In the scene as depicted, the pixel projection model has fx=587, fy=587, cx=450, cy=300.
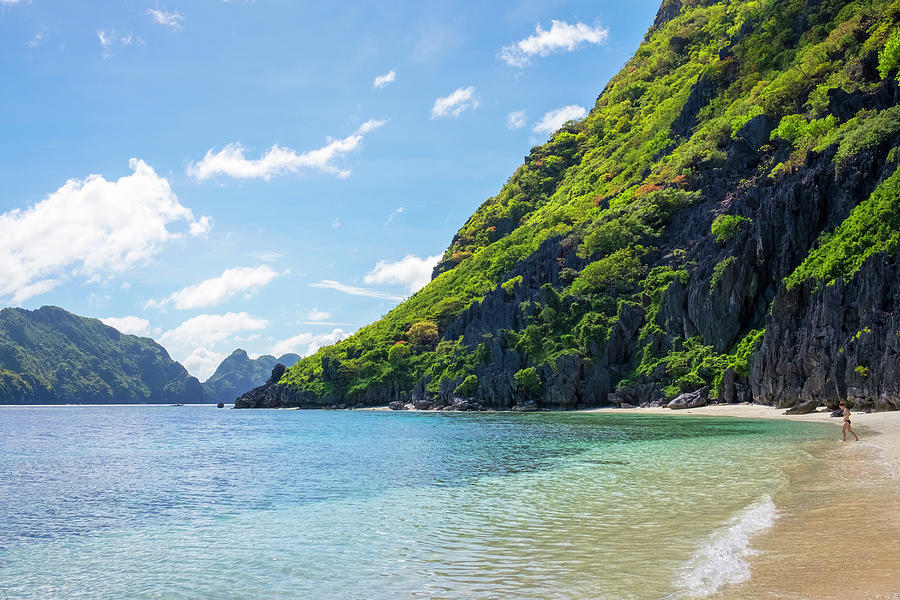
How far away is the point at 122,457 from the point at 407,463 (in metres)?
16.5

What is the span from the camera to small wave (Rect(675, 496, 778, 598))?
26.8 feet

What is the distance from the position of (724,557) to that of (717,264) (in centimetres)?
5515

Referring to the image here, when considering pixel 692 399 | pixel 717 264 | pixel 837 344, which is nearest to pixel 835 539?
pixel 837 344

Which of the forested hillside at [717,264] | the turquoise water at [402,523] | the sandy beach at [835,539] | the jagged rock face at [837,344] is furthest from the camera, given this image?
the forested hillside at [717,264]

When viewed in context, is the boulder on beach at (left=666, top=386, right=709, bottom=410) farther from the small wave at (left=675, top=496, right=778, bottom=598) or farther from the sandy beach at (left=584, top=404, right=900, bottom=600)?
the small wave at (left=675, top=496, right=778, bottom=598)

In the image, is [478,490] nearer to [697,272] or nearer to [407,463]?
[407,463]

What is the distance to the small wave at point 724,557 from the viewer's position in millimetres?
8172

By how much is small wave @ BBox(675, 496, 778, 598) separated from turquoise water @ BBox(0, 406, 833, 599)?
0.14ft

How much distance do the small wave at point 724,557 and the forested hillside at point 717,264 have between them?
30981 mm

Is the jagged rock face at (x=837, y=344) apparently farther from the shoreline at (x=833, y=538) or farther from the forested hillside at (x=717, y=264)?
the shoreline at (x=833, y=538)

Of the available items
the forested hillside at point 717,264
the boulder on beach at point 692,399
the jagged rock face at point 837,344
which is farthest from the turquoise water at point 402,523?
the boulder on beach at point 692,399

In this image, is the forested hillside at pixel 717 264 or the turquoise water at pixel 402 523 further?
the forested hillside at pixel 717 264

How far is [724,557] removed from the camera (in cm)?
936

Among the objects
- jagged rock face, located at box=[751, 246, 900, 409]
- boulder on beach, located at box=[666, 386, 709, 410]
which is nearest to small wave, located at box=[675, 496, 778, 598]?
jagged rock face, located at box=[751, 246, 900, 409]
